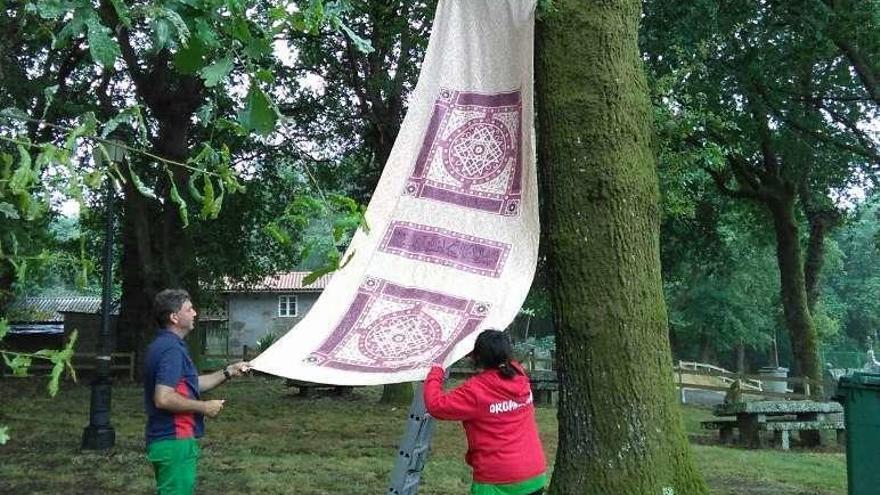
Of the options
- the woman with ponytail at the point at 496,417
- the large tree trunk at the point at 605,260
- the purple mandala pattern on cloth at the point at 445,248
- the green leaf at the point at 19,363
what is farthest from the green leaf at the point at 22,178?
the purple mandala pattern on cloth at the point at 445,248

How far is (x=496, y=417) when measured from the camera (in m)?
3.74

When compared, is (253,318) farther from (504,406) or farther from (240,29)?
(240,29)

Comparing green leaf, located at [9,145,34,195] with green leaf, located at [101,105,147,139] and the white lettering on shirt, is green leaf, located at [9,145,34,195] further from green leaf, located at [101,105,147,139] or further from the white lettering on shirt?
the white lettering on shirt

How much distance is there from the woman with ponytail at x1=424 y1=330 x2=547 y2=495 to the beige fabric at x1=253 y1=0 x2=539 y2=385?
306 mm

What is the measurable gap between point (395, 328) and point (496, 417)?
3.46 ft

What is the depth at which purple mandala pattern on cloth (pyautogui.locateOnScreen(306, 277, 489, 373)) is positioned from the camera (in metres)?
4.29

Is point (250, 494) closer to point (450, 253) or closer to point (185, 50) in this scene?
point (450, 253)

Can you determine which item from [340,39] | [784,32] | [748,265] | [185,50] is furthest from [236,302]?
[185,50]

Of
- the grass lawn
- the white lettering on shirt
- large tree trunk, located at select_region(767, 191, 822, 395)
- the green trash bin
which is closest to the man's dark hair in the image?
the white lettering on shirt

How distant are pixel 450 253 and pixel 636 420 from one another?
149 centimetres

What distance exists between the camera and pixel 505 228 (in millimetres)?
5000

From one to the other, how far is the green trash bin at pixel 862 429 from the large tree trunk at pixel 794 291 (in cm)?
1297

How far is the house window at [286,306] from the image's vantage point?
152ft

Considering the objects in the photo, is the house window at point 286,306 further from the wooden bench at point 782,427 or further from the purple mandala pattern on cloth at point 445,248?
the purple mandala pattern on cloth at point 445,248
